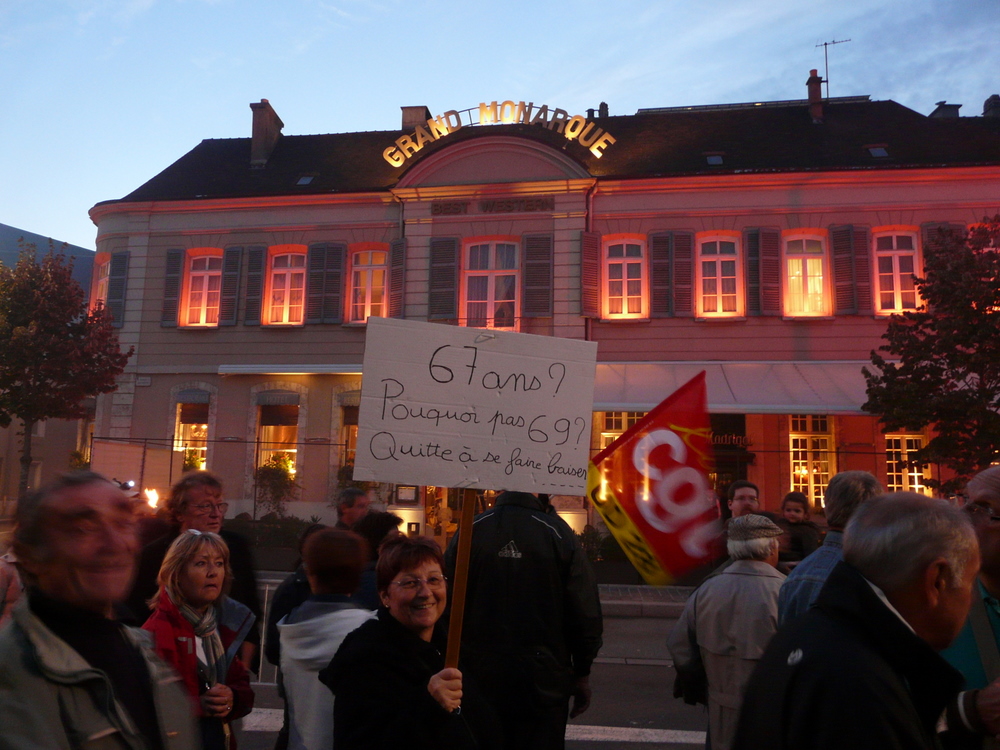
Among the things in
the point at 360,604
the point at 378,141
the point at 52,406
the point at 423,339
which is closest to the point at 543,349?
the point at 423,339

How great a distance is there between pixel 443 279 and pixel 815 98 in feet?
36.8

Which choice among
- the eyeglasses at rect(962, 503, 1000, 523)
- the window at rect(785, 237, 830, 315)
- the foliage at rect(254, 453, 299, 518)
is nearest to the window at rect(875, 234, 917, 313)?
the window at rect(785, 237, 830, 315)

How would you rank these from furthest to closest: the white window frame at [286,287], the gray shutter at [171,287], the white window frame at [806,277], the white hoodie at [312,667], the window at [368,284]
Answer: the gray shutter at [171,287] < the white window frame at [286,287] < the window at [368,284] < the white window frame at [806,277] < the white hoodie at [312,667]

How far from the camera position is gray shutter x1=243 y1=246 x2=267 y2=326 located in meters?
20.6

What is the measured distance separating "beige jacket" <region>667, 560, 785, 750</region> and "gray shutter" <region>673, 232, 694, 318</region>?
15.2m

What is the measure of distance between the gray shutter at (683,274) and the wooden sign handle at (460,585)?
16.2 meters

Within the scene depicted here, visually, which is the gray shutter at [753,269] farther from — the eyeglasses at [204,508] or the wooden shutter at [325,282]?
the eyeglasses at [204,508]

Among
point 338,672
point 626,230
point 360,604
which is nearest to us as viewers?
point 338,672

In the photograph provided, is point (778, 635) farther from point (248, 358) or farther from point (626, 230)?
point (248, 358)

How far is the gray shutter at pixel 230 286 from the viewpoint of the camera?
20.8 meters

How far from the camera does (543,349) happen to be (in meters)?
3.62

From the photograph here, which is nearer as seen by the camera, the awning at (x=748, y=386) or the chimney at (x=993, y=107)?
the awning at (x=748, y=386)

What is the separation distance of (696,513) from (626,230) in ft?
50.0

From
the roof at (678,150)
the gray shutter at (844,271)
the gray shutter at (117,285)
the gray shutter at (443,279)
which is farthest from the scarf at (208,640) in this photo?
the gray shutter at (117,285)
